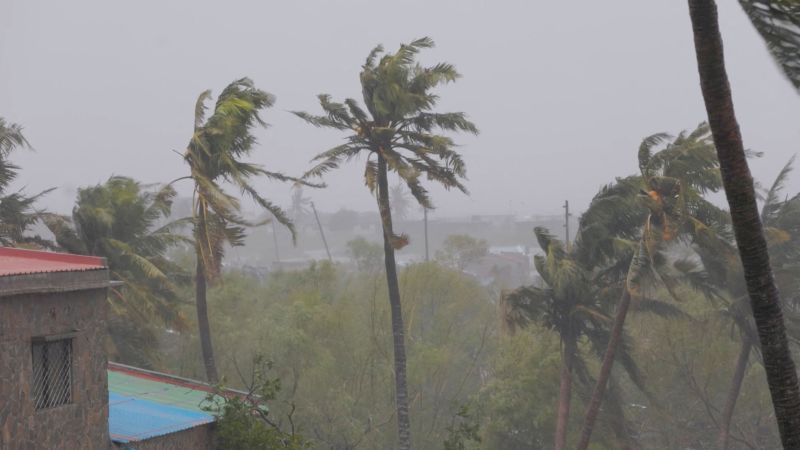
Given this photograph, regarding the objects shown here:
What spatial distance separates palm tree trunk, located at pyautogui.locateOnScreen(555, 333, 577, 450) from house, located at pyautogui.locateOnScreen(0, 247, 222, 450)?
11096 millimetres

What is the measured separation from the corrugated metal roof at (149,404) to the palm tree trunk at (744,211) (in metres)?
9.60

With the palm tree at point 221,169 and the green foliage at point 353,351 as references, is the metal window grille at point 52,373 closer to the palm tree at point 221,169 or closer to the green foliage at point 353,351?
the palm tree at point 221,169

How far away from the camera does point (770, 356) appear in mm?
7523

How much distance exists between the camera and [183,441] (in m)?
15.0

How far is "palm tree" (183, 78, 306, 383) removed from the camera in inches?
832

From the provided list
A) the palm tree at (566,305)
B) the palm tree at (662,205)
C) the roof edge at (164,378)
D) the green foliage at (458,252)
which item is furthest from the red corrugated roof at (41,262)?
the green foliage at (458,252)

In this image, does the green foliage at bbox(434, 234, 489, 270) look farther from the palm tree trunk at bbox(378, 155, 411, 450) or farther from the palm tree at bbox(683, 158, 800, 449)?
the palm tree trunk at bbox(378, 155, 411, 450)

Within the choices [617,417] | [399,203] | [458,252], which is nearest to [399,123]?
[617,417]

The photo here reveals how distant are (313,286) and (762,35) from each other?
34504 mm

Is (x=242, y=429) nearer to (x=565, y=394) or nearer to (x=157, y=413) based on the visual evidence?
(x=157, y=413)

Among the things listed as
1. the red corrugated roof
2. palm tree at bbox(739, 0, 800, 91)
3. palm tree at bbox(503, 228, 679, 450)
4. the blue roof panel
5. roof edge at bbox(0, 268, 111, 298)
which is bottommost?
the blue roof panel

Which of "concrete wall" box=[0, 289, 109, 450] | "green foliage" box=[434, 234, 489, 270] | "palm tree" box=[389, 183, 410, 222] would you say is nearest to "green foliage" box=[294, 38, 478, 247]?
"concrete wall" box=[0, 289, 109, 450]

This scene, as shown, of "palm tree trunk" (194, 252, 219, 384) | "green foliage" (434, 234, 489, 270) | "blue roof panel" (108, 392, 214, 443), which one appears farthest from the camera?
"green foliage" (434, 234, 489, 270)

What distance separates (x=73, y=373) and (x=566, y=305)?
1367 centimetres
